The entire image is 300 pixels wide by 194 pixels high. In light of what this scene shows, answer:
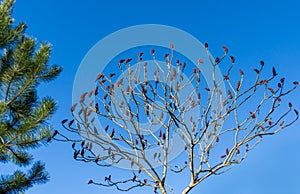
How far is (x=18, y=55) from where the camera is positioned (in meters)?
4.25

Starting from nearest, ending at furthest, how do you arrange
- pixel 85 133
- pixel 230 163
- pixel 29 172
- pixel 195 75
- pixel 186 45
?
pixel 230 163 < pixel 85 133 < pixel 195 75 < pixel 186 45 < pixel 29 172

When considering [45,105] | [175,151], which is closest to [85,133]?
[175,151]

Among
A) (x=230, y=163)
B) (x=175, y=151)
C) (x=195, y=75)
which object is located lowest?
(x=230, y=163)

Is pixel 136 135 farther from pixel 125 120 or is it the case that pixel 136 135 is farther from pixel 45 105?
pixel 45 105

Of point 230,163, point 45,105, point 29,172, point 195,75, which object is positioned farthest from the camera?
point 29,172

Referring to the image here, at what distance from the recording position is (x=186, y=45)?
2486 millimetres

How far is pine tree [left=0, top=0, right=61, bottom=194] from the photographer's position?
14.1 ft

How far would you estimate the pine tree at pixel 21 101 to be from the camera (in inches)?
169

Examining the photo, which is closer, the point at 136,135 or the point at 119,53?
the point at 136,135

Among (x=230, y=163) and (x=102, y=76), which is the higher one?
(x=102, y=76)

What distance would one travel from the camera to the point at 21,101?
452 centimetres

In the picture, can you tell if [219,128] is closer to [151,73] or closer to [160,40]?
[151,73]

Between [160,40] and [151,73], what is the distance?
429 millimetres

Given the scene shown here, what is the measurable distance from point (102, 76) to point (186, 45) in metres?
0.65
